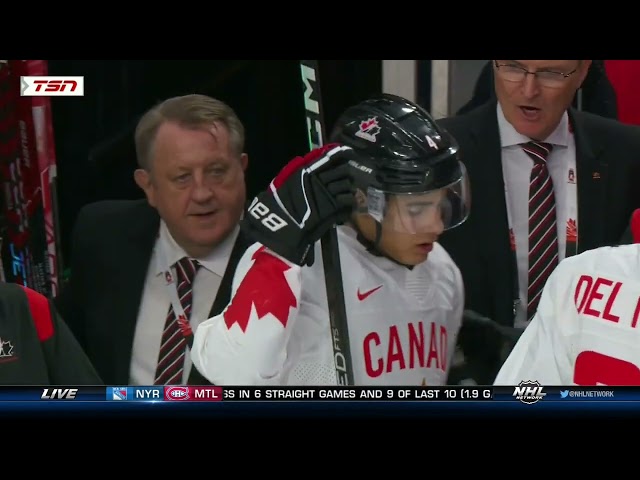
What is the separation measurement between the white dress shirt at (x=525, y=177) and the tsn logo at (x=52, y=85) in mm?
1429

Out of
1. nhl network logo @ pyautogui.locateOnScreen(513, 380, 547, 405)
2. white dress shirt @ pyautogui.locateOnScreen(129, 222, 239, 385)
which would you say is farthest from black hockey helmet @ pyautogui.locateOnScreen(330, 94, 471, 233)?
nhl network logo @ pyautogui.locateOnScreen(513, 380, 547, 405)

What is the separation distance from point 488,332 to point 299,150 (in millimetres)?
883

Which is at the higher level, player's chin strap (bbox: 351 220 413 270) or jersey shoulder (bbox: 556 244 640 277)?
player's chin strap (bbox: 351 220 413 270)

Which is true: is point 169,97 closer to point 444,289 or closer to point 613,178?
point 444,289

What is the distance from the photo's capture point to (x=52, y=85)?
3.58m

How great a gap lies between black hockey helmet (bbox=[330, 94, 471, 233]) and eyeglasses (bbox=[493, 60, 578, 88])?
0.29m

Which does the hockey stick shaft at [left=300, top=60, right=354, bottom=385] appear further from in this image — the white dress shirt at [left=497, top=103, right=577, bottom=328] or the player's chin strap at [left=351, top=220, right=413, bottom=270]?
the white dress shirt at [left=497, top=103, right=577, bottom=328]

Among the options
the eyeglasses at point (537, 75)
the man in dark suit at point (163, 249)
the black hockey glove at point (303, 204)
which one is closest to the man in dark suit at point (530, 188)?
the eyeglasses at point (537, 75)

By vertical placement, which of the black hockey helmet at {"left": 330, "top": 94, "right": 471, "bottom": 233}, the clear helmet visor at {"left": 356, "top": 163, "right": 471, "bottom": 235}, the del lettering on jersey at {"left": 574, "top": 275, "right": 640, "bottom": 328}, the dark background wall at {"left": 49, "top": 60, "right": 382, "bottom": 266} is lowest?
the del lettering on jersey at {"left": 574, "top": 275, "right": 640, "bottom": 328}

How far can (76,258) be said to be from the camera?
3639mm

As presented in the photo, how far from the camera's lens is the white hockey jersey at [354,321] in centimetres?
354

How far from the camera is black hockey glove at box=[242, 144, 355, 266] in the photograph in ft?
11.5

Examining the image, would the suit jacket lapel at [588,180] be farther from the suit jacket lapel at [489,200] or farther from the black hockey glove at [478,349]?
the black hockey glove at [478,349]
